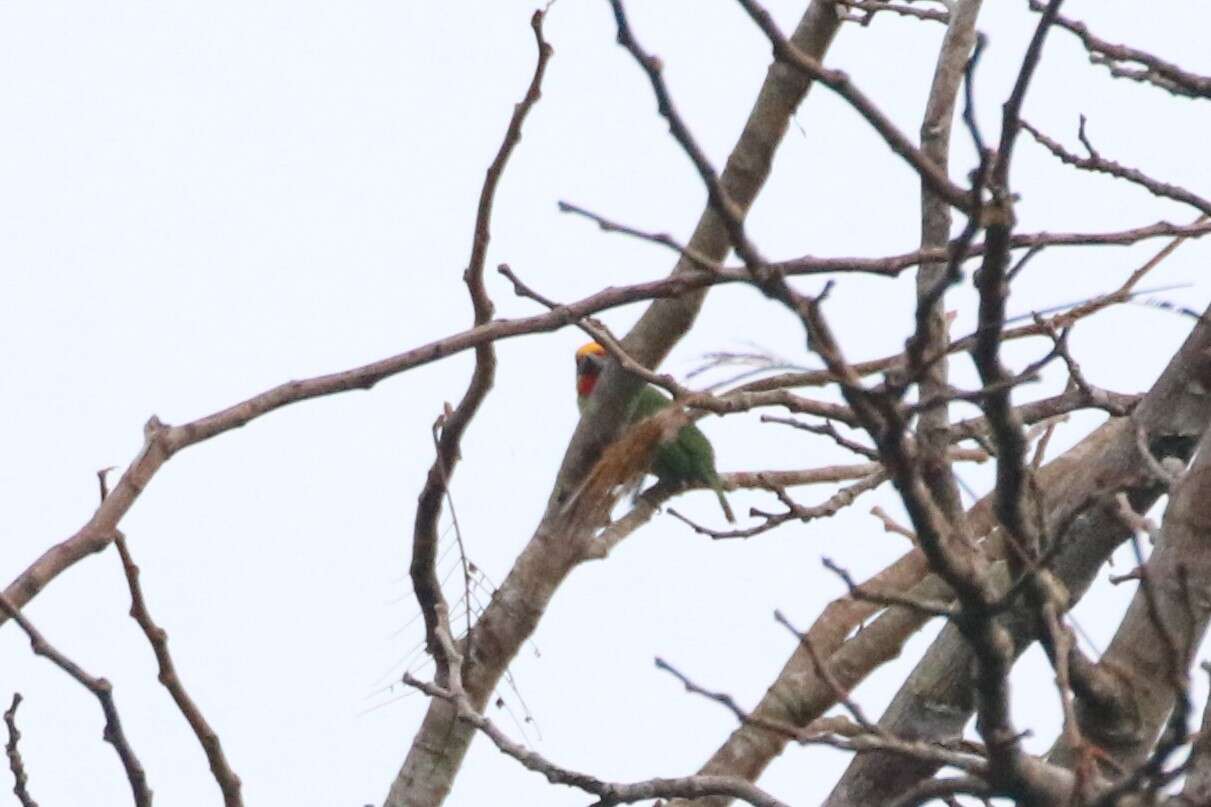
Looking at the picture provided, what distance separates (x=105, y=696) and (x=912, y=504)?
1.26m

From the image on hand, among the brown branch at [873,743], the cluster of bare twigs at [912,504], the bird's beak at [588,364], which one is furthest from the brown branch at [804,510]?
the bird's beak at [588,364]

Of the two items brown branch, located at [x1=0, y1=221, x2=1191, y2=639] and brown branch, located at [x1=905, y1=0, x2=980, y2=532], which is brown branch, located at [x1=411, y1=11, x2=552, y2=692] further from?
brown branch, located at [x1=905, y1=0, x2=980, y2=532]

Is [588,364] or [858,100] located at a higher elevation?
[588,364]

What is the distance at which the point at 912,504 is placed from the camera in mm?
1954

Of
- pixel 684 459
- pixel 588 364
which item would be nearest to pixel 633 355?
pixel 684 459

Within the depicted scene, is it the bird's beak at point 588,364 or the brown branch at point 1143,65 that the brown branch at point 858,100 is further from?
the bird's beak at point 588,364

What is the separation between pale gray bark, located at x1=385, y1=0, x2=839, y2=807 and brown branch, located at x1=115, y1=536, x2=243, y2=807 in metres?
1.30

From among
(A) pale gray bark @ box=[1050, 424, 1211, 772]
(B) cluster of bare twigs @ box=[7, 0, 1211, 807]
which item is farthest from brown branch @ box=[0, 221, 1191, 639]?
(A) pale gray bark @ box=[1050, 424, 1211, 772]

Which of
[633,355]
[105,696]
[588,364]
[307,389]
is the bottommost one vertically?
[105,696]

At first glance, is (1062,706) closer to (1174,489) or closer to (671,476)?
(1174,489)

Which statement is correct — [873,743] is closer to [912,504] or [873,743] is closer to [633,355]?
[912,504]

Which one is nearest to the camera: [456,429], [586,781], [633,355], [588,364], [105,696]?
[105,696]

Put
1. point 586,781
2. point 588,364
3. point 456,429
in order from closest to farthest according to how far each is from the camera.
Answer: point 586,781 < point 456,429 < point 588,364

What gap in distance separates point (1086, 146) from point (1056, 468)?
3.66 feet
